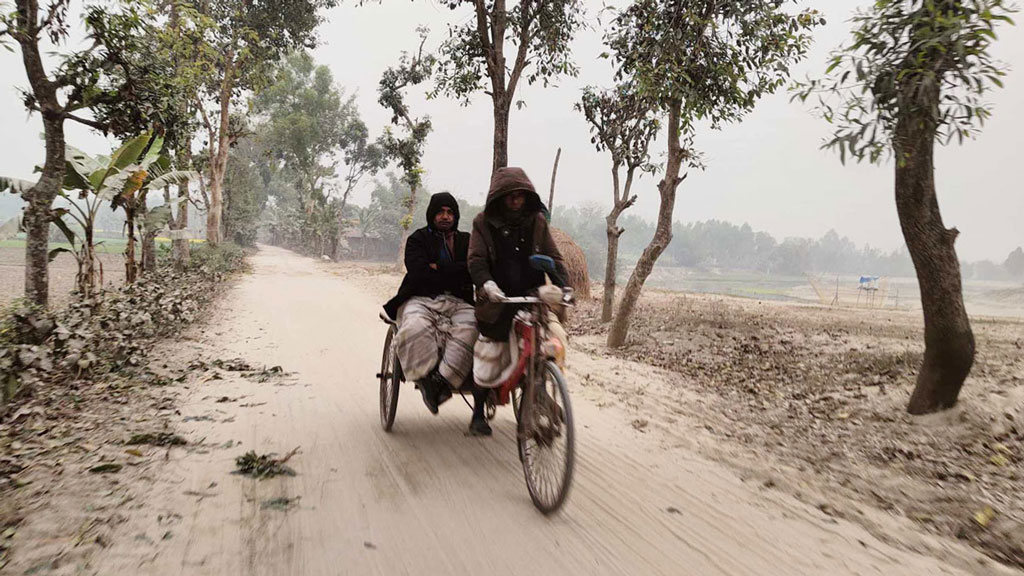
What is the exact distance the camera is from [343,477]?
135 inches

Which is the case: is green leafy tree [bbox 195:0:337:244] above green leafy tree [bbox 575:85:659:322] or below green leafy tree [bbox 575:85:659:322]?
above

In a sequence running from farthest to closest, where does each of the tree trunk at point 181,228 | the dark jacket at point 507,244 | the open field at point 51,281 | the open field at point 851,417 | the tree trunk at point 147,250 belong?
the tree trunk at point 181,228 < the open field at point 51,281 < the tree trunk at point 147,250 < the dark jacket at point 507,244 < the open field at point 851,417

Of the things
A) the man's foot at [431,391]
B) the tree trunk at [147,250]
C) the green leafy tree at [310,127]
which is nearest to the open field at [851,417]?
the man's foot at [431,391]

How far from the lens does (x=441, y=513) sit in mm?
3021

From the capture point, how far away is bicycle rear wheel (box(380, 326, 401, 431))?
165 inches

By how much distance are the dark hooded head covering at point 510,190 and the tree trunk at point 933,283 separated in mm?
3048

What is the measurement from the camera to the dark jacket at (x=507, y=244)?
11.8 feet

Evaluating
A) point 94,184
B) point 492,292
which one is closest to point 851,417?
point 492,292

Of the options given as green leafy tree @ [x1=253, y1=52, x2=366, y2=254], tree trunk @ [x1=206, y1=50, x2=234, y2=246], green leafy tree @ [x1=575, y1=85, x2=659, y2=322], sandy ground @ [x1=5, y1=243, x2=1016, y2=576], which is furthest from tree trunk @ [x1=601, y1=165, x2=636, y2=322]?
green leafy tree @ [x1=253, y1=52, x2=366, y2=254]

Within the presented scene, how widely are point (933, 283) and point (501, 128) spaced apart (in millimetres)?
7073

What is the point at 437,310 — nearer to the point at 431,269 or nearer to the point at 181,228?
the point at 431,269

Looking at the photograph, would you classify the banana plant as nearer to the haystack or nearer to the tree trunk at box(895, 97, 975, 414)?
the haystack

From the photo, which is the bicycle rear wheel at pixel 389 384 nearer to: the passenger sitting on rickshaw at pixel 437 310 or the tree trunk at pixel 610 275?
the passenger sitting on rickshaw at pixel 437 310

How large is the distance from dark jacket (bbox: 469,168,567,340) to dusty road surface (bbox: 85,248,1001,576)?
1.08 meters
